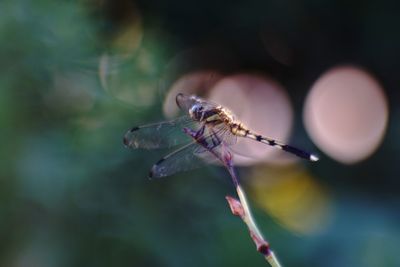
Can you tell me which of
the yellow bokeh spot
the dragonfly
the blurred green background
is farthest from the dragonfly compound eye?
the yellow bokeh spot

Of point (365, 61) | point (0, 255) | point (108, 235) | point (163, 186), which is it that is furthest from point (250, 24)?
point (0, 255)

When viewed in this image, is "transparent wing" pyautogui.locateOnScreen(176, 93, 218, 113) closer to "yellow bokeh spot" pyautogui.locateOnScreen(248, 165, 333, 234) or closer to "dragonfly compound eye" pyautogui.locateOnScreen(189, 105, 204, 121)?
"dragonfly compound eye" pyautogui.locateOnScreen(189, 105, 204, 121)

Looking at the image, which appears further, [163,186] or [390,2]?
[390,2]

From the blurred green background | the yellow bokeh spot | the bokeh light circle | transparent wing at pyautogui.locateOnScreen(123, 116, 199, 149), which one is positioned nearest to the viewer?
transparent wing at pyautogui.locateOnScreen(123, 116, 199, 149)

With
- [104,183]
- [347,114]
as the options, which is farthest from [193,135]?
[347,114]

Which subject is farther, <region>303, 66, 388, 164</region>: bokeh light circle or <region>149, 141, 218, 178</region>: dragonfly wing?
<region>303, 66, 388, 164</region>: bokeh light circle

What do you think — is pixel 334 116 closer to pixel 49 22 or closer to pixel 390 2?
pixel 390 2

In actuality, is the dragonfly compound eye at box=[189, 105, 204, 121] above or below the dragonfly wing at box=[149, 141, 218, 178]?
above

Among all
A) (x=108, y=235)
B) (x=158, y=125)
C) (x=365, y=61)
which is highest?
(x=365, y=61)
